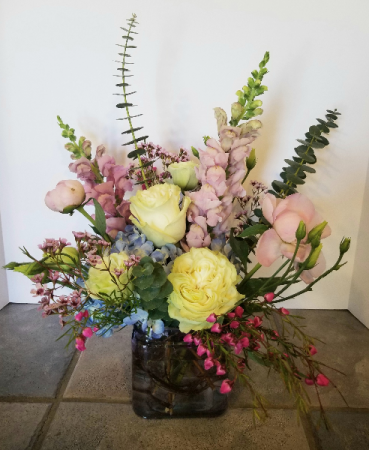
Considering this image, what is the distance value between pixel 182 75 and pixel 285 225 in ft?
1.53

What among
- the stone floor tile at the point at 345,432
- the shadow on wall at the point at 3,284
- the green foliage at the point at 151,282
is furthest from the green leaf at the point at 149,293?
the shadow on wall at the point at 3,284

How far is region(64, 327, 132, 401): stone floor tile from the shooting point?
0.65m

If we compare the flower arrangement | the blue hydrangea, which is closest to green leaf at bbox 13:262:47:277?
the flower arrangement

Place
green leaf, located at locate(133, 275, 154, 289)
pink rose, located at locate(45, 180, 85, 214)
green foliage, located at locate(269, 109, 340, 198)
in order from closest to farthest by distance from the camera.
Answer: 1. green leaf, located at locate(133, 275, 154, 289)
2. pink rose, located at locate(45, 180, 85, 214)
3. green foliage, located at locate(269, 109, 340, 198)

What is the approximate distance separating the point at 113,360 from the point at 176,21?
70cm

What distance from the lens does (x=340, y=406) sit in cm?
62

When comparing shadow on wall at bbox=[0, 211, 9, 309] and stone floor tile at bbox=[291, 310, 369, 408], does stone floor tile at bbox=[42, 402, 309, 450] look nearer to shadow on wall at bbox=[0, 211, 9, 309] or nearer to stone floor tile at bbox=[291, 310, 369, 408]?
stone floor tile at bbox=[291, 310, 369, 408]

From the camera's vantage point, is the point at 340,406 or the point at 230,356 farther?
the point at 340,406

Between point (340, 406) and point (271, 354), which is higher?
point (271, 354)

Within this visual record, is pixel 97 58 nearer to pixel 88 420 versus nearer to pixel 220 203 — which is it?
pixel 220 203

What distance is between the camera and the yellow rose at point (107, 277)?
1.58 ft

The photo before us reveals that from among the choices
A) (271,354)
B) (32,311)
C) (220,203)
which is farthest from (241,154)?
(32,311)

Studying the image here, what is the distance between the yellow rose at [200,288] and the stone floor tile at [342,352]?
0.30 m

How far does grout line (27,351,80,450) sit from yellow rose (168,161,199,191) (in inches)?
16.1
